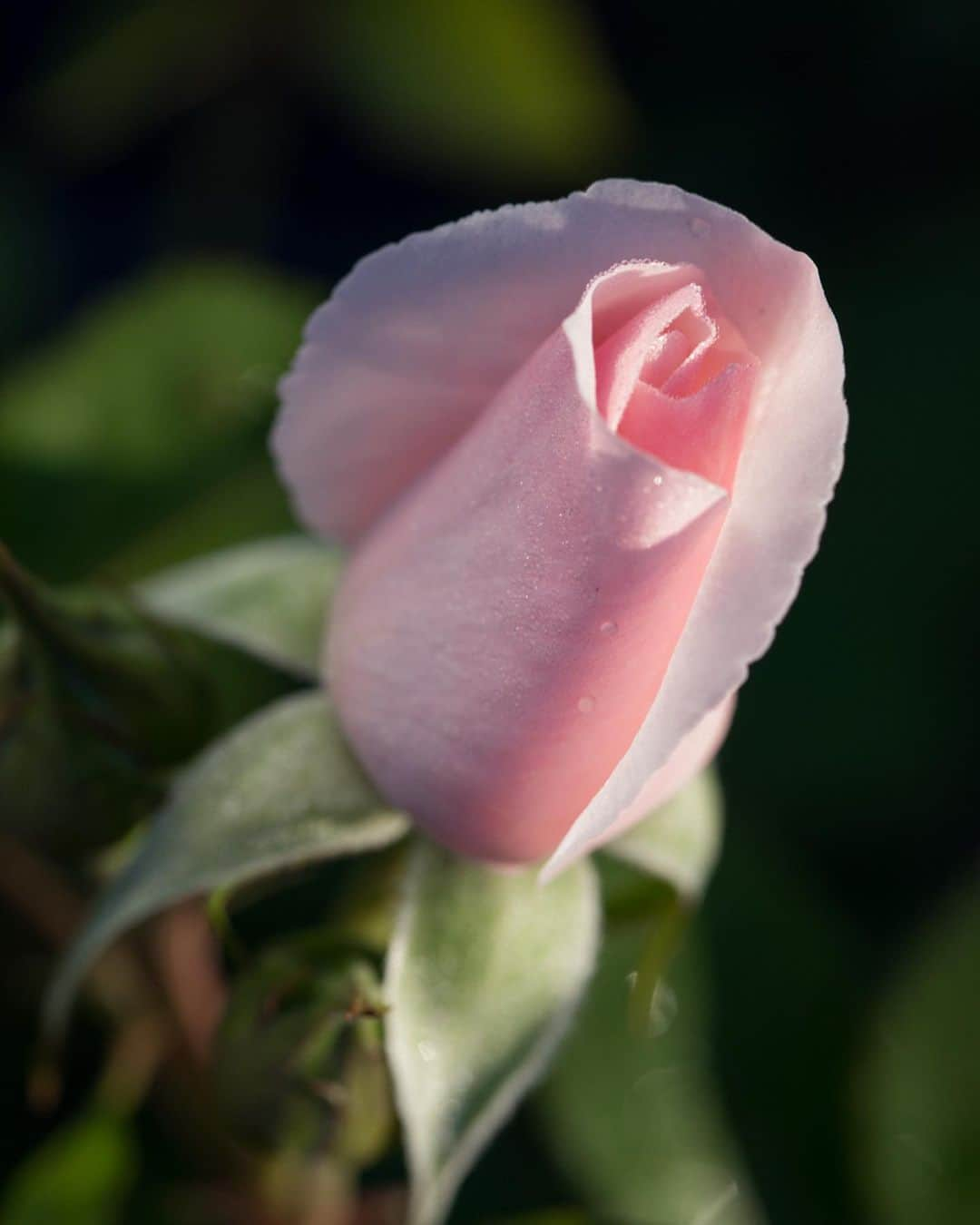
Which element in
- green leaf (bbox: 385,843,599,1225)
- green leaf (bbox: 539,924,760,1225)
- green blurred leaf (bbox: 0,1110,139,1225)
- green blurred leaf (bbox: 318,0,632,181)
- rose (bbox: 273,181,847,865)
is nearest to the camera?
rose (bbox: 273,181,847,865)

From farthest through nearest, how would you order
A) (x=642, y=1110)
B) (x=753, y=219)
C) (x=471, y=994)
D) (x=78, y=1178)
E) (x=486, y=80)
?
(x=753, y=219) < (x=486, y=80) < (x=642, y=1110) < (x=78, y=1178) < (x=471, y=994)

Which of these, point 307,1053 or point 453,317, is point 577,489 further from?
point 307,1053

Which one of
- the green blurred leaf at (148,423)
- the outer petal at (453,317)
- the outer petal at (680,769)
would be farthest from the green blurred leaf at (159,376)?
the outer petal at (680,769)

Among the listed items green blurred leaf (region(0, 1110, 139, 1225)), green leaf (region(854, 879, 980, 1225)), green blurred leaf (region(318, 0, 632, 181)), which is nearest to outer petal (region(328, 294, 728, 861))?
green blurred leaf (region(0, 1110, 139, 1225))

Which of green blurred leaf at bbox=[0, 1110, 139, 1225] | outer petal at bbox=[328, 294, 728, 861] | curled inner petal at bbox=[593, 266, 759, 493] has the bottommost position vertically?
green blurred leaf at bbox=[0, 1110, 139, 1225]

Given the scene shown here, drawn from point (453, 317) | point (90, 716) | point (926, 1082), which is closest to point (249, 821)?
point (90, 716)

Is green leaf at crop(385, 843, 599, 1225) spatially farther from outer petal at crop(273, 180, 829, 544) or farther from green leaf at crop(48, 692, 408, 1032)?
outer petal at crop(273, 180, 829, 544)

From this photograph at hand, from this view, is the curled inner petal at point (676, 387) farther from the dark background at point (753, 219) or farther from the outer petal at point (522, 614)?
the dark background at point (753, 219)

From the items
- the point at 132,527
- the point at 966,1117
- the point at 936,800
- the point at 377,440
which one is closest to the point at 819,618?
the point at 936,800
